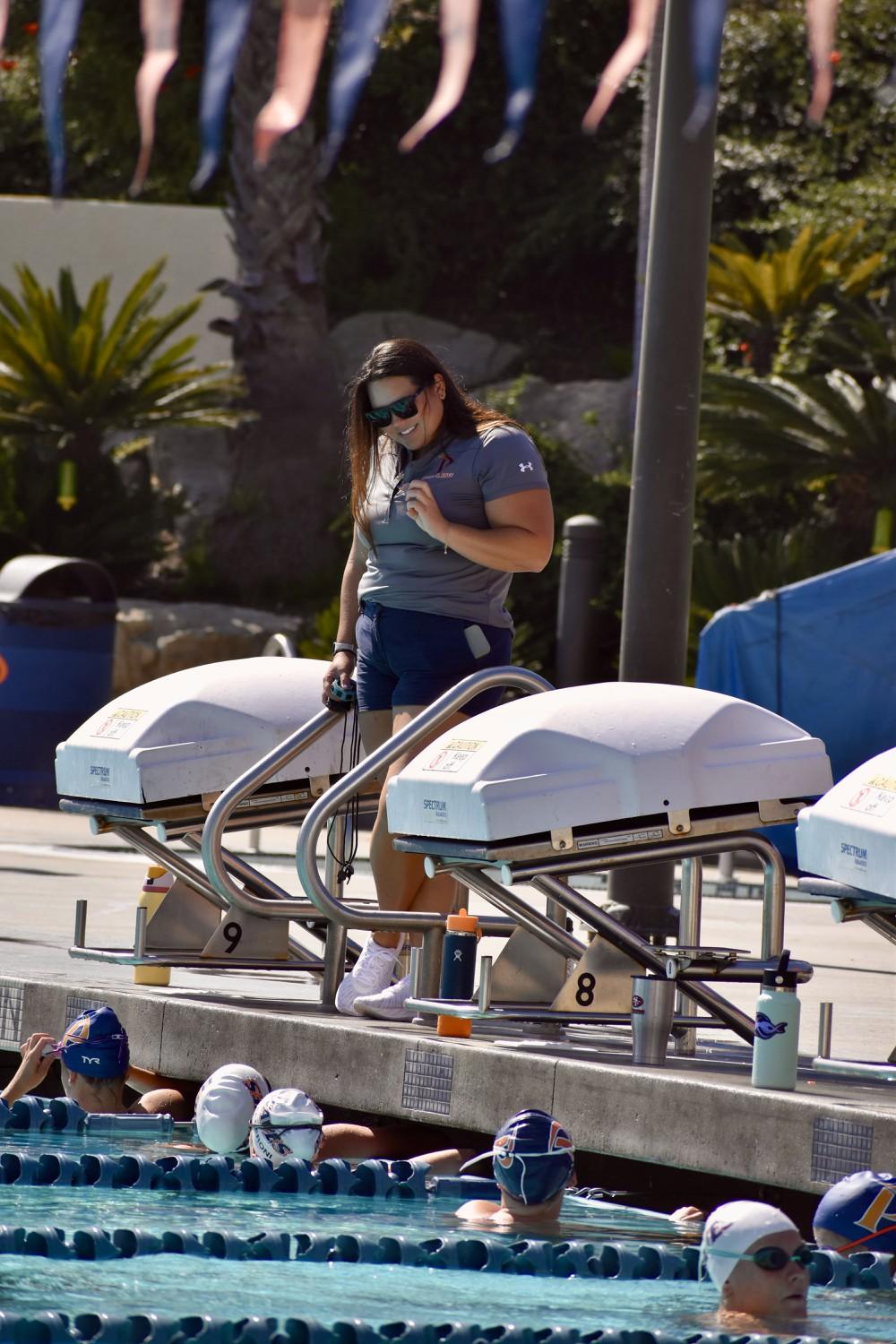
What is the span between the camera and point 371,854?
6.25 metres

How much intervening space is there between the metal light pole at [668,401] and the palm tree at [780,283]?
521 inches

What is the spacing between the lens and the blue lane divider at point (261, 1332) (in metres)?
3.89

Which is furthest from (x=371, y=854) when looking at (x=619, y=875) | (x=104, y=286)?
(x=104, y=286)

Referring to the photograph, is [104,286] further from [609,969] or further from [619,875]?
[609,969]

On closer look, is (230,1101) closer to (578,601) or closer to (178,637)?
(578,601)

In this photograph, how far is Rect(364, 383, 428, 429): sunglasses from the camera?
19.7 feet

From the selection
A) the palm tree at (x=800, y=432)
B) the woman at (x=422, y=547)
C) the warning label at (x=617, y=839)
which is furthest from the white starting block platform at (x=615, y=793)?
the palm tree at (x=800, y=432)

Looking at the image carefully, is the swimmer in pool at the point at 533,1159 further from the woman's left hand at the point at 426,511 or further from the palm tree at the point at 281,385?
the palm tree at the point at 281,385

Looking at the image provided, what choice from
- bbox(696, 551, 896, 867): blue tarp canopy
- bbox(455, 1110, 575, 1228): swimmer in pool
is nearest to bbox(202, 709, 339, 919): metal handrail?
bbox(455, 1110, 575, 1228): swimmer in pool

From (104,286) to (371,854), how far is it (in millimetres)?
16007

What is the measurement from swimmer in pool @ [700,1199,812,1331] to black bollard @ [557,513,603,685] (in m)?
10.0

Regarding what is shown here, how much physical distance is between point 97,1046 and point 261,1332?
2.24 metres

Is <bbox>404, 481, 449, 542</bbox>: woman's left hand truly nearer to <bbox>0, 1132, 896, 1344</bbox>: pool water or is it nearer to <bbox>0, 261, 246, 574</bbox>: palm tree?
<bbox>0, 1132, 896, 1344</bbox>: pool water

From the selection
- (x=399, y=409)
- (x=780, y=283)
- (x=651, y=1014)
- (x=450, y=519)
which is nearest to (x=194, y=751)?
(x=450, y=519)
